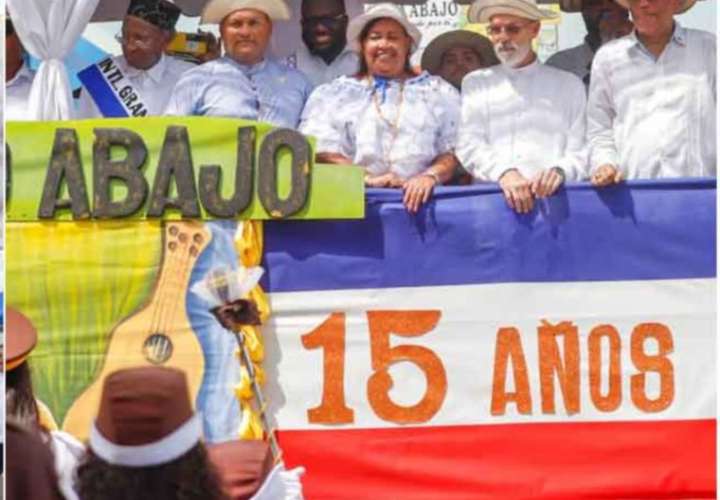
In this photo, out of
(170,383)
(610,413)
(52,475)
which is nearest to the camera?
(52,475)

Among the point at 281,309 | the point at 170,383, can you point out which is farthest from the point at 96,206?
the point at 170,383

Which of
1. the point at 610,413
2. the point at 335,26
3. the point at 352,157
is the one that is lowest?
the point at 610,413

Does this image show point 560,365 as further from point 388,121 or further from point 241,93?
point 241,93

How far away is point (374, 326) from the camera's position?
6.47m

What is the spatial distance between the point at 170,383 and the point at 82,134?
183cm

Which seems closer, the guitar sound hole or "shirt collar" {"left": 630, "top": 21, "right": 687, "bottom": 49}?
the guitar sound hole

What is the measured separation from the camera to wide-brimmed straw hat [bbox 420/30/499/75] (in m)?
7.16

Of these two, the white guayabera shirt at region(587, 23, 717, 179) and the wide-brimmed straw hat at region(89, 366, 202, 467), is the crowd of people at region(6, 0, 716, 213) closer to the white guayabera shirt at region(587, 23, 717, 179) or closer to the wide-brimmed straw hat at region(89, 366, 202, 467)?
the white guayabera shirt at region(587, 23, 717, 179)

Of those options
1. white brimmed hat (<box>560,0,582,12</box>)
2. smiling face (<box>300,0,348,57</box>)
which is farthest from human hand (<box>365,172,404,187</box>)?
white brimmed hat (<box>560,0,582,12</box>)

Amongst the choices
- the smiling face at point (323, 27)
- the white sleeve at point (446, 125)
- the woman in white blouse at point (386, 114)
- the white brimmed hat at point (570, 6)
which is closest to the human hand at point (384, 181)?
the woman in white blouse at point (386, 114)

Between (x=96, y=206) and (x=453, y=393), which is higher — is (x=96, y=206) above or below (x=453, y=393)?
above

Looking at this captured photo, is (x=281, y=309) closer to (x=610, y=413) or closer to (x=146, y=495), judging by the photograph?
(x=610, y=413)

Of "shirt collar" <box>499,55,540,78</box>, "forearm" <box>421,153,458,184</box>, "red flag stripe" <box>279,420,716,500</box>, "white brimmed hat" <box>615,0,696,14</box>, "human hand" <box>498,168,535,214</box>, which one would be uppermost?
"white brimmed hat" <box>615,0,696,14</box>

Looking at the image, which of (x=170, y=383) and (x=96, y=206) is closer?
(x=170, y=383)
